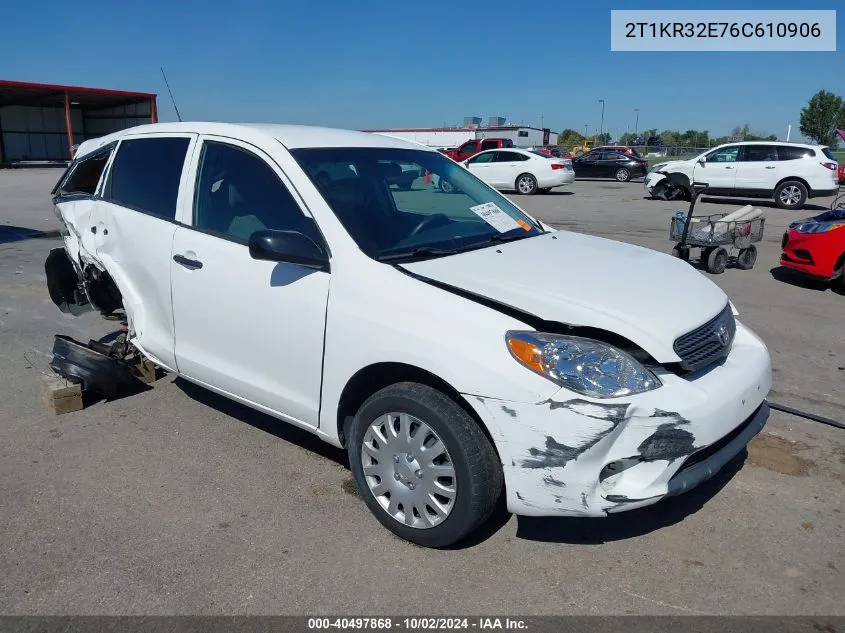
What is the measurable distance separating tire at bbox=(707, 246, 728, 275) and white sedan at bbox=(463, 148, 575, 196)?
13066mm

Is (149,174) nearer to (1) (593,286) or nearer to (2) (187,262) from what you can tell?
(2) (187,262)

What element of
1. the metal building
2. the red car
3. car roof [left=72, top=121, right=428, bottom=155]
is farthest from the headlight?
the metal building

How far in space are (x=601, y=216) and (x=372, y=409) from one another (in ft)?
46.1

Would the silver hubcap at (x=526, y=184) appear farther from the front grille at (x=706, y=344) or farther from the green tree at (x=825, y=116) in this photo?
the green tree at (x=825, y=116)

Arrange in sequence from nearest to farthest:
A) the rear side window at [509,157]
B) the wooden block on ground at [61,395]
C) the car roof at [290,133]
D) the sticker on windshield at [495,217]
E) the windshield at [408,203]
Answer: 1. the windshield at [408,203]
2. the car roof at [290,133]
3. the sticker on windshield at [495,217]
4. the wooden block on ground at [61,395]
5. the rear side window at [509,157]

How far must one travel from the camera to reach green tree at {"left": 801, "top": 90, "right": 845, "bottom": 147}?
2721 inches

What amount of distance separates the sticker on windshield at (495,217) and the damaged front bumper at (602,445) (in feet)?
4.90

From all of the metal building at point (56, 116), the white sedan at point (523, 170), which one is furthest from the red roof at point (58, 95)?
the white sedan at point (523, 170)

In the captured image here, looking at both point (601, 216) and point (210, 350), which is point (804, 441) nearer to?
point (210, 350)

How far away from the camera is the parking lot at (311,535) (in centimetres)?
271

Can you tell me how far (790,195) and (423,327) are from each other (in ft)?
59.6

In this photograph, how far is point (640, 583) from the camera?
9.21 feet

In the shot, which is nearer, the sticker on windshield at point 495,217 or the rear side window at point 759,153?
the sticker on windshield at point 495,217

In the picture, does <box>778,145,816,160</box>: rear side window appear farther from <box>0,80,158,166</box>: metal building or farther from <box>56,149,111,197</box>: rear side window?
<box>0,80,158,166</box>: metal building
